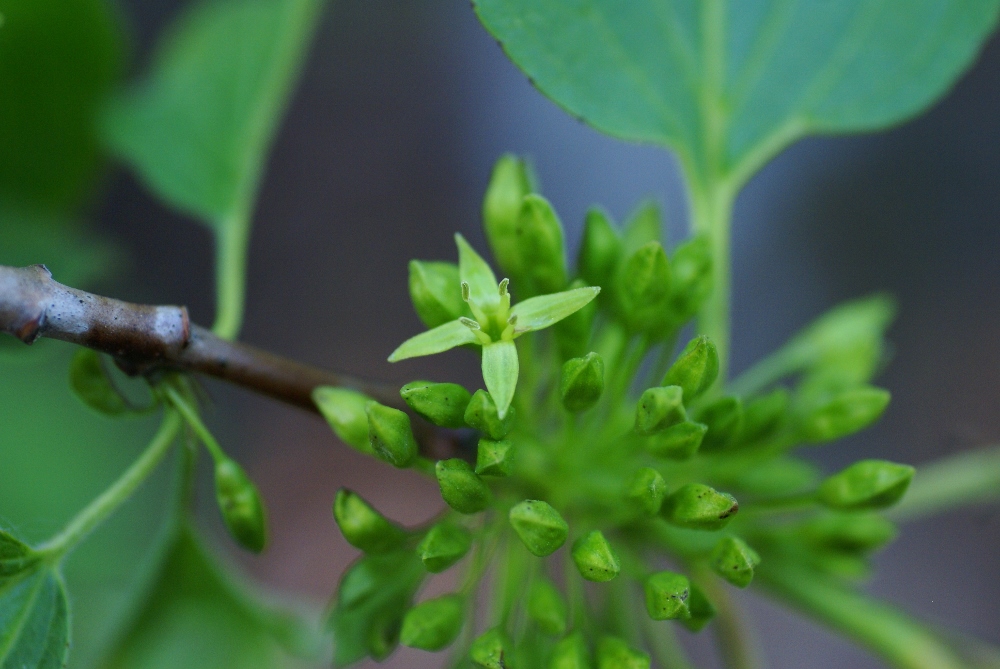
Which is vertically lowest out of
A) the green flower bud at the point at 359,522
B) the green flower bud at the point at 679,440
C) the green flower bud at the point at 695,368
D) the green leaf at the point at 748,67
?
the green flower bud at the point at 359,522

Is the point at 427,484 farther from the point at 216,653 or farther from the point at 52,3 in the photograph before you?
the point at 52,3

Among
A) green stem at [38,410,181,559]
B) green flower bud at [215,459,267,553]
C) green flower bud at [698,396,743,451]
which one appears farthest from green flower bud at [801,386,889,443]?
green stem at [38,410,181,559]

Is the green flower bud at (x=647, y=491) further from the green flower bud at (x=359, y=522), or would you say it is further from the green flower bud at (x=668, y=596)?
the green flower bud at (x=359, y=522)

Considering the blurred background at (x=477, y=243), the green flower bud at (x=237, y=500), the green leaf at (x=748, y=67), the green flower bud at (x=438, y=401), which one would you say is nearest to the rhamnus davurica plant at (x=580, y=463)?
the green flower bud at (x=438, y=401)

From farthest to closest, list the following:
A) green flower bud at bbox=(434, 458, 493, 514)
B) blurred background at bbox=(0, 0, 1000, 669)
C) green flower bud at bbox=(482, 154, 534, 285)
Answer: blurred background at bbox=(0, 0, 1000, 669) < green flower bud at bbox=(482, 154, 534, 285) < green flower bud at bbox=(434, 458, 493, 514)

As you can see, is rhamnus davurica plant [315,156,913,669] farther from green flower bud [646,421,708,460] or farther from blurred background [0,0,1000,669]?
blurred background [0,0,1000,669]
